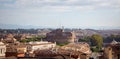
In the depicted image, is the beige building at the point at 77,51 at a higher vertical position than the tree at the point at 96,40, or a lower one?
higher

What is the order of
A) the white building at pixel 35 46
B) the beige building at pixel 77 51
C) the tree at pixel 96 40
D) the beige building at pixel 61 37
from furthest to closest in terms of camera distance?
the beige building at pixel 61 37 → the tree at pixel 96 40 → the white building at pixel 35 46 → the beige building at pixel 77 51

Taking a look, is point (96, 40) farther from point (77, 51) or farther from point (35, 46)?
point (77, 51)

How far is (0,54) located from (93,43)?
146 feet

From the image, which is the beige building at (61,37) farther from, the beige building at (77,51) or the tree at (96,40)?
the beige building at (77,51)

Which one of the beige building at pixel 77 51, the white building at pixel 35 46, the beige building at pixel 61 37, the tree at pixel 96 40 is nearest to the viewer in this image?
the beige building at pixel 77 51

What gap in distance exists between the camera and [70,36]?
69125 mm

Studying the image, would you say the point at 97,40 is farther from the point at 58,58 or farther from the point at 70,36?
the point at 58,58

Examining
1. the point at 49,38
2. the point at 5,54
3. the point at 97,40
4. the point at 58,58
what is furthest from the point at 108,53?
the point at 49,38

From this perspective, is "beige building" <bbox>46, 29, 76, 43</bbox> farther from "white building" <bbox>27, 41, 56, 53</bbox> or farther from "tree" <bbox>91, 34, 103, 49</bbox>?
"white building" <bbox>27, 41, 56, 53</bbox>

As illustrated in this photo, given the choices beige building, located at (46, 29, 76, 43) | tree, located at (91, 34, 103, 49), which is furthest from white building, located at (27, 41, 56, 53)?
beige building, located at (46, 29, 76, 43)

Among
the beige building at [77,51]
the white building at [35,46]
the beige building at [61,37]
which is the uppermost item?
the beige building at [77,51]

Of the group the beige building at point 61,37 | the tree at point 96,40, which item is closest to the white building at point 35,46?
the tree at point 96,40

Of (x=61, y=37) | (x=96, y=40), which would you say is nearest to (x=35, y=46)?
(x=96, y=40)

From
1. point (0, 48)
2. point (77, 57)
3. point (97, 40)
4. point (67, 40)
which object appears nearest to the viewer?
point (77, 57)
